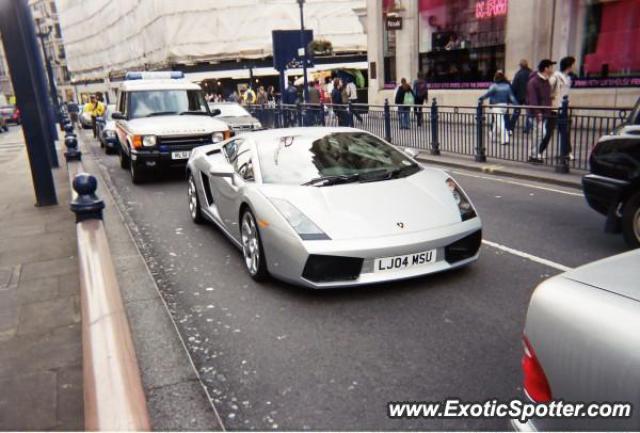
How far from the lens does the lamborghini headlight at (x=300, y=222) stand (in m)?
4.40

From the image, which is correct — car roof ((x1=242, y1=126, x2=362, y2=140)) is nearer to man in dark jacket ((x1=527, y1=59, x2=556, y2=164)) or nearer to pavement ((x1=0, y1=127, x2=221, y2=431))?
pavement ((x1=0, y1=127, x2=221, y2=431))

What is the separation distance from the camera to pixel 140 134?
10352mm

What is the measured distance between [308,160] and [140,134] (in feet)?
19.4

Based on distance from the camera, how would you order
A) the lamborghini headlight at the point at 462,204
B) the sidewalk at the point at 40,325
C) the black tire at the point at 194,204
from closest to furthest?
the sidewalk at the point at 40,325, the lamborghini headlight at the point at 462,204, the black tire at the point at 194,204

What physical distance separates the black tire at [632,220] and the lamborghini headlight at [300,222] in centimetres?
307

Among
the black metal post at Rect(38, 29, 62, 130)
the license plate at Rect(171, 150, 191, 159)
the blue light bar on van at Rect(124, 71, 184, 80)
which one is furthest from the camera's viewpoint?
the black metal post at Rect(38, 29, 62, 130)

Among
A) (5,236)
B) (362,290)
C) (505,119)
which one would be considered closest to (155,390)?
(362,290)

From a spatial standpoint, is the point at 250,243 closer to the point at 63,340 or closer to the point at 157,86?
the point at 63,340

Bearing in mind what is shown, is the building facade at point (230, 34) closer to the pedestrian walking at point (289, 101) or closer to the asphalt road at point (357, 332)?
the pedestrian walking at point (289, 101)

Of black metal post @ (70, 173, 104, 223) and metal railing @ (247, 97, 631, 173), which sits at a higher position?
black metal post @ (70, 173, 104, 223)

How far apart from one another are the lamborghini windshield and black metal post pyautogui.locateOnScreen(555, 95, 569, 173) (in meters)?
4.77

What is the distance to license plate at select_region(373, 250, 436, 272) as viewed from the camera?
4.41 meters

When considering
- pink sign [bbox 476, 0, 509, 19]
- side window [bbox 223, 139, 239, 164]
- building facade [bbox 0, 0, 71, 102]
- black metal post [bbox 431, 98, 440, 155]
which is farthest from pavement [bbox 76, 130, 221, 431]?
building facade [bbox 0, 0, 71, 102]

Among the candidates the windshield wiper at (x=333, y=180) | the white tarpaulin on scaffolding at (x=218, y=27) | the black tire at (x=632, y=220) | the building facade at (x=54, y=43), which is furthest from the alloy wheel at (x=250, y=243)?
the building facade at (x=54, y=43)
